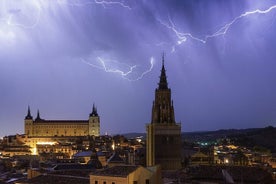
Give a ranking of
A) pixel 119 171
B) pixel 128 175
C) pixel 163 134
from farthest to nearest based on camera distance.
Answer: pixel 163 134
pixel 119 171
pixel 128 175

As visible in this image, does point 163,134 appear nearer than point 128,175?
No

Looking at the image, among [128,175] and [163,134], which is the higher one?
[163,134]

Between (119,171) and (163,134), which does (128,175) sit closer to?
(119,171)

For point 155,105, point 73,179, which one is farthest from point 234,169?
point 155,105

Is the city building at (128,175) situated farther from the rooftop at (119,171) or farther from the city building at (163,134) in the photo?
the city building at (163,134)

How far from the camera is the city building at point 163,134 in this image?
6993 cm

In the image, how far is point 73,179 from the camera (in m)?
44.8

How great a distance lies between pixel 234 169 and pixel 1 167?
63.8m

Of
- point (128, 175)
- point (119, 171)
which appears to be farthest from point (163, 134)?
point (128, 175)

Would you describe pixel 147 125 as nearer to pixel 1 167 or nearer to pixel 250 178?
pixel 250 178

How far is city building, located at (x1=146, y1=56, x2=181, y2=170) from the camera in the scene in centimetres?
6993

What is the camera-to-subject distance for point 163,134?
236ft

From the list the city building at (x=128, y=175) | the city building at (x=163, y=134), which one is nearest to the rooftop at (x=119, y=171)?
the city building at (x=128, y=175)

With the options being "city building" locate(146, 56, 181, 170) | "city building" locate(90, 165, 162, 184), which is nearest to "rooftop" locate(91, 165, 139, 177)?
"city building" locate(90, 165, 162, 184)
